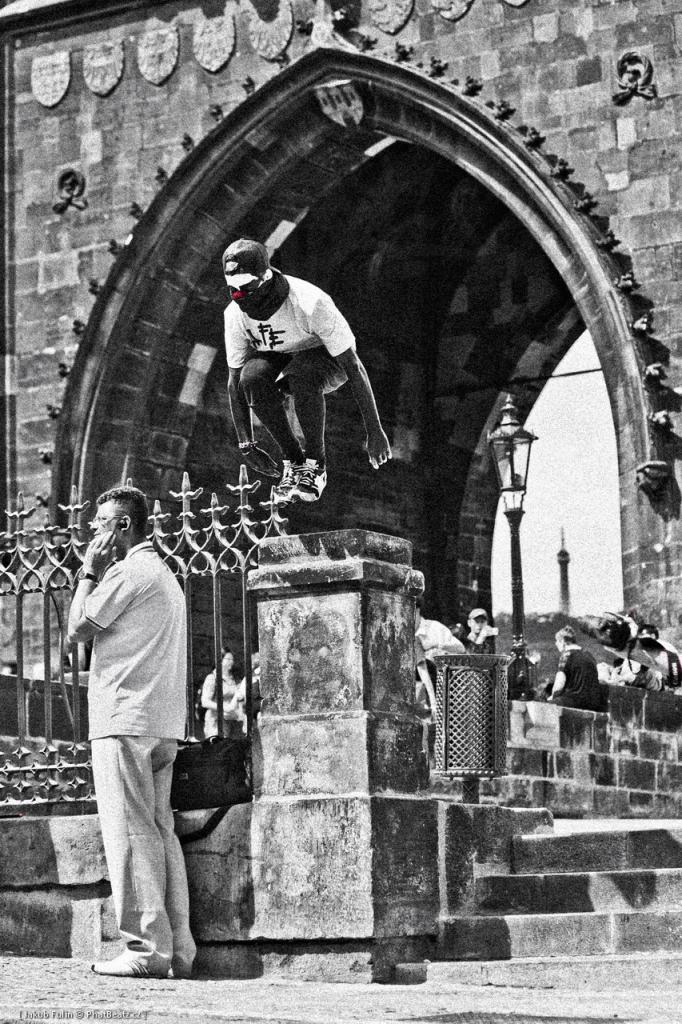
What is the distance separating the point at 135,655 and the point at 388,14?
1505cm

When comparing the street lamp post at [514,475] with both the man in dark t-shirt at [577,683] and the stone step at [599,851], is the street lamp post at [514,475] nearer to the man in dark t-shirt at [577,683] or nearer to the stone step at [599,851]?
the man in dark t-shirt at [577,683]

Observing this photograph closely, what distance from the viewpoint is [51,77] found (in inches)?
993

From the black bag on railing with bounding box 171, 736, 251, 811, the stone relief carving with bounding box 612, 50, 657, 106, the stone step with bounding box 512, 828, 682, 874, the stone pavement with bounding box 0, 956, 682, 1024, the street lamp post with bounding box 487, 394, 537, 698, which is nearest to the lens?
the stone pavement with bounding box 0, 956, 682, 1024

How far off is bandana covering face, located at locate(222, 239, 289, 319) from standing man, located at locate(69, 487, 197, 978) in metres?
1.40

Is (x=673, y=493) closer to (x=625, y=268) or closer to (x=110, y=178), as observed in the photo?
(x=625, y=268)

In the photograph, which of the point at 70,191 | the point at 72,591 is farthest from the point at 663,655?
the point at 72,591

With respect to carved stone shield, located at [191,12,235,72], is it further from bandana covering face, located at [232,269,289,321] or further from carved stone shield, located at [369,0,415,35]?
bandana covering face, located at [232,269,289,321]

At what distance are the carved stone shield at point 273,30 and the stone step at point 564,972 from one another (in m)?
15.6

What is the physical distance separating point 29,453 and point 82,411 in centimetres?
78

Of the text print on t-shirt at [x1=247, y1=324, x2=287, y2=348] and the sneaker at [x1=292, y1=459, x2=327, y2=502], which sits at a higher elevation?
the text print on t-shirt at [x1=247, y1=324, x2=287, y2=348]

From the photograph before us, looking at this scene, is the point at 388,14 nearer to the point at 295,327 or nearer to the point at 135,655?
the point at 295,327

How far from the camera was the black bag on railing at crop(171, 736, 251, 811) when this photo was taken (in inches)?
386

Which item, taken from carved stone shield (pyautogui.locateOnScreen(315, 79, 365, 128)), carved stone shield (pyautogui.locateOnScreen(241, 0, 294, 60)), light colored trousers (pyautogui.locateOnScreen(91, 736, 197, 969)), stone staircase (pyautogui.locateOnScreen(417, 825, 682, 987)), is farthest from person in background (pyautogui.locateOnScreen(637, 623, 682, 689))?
light colored trousers (pyautogui.locateOnScreen(91, 736, 197, 969))

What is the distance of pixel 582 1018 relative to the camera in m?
7.87
